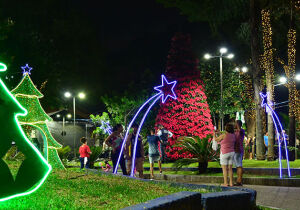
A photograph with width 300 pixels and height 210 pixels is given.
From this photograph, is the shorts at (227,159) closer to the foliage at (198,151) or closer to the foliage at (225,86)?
the foliage at (198,151)

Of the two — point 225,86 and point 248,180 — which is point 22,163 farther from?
point 225,86

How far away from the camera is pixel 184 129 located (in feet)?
68.5

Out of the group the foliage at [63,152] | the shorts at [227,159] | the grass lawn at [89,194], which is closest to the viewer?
the grass lawn at [89,194]

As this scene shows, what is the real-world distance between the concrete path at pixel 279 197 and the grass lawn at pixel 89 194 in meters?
1.99

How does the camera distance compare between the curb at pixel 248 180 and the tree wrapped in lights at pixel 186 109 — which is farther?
the tree wrapped in lights at pixel 186 109

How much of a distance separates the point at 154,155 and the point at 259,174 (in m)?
3.81

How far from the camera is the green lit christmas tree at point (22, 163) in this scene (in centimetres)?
598

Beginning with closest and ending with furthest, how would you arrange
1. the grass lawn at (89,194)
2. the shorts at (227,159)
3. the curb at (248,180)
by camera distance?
the grass lawn at (89,194), the shorts at (227,159), the curb at (248,180)

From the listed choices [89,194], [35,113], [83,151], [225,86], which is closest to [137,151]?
[35,113]

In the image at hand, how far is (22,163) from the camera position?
6.23 metres

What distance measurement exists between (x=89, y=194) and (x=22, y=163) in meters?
2.03

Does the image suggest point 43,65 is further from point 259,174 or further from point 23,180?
point 23,180

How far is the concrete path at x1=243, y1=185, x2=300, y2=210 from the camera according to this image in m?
9.80

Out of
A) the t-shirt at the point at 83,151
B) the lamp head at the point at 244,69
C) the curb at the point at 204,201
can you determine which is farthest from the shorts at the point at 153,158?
the lamp head at the point at 244,69
